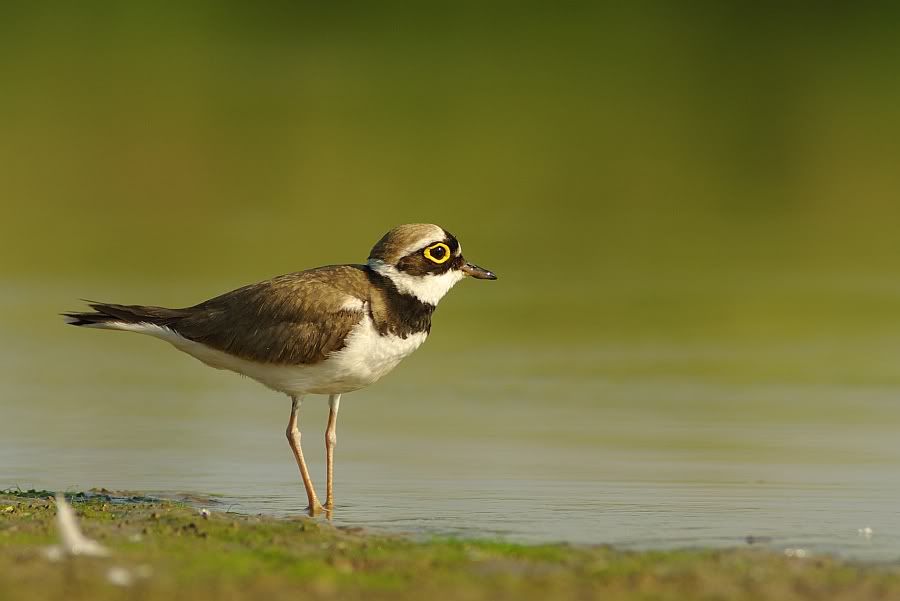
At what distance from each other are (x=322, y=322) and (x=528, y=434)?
9.14ft

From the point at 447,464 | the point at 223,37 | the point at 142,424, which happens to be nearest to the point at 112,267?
the point at 142,424

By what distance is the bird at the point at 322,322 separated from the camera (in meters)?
10.7

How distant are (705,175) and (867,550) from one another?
21.6 m

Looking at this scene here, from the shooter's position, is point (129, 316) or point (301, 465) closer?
point (301, 465)

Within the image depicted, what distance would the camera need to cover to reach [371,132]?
33062mm

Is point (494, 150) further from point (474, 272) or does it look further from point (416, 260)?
point (416, 260)

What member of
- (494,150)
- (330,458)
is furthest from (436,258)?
(494,150)

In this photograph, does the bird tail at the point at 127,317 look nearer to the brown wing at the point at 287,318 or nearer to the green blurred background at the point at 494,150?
the brown wing at the point at 287,318

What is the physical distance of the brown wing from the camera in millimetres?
10688

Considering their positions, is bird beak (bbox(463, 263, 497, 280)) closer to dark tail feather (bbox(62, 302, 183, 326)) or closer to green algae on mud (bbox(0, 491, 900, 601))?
dark tail feather (bbox(62, 302, 183, 326))

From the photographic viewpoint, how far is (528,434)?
42.4 feet

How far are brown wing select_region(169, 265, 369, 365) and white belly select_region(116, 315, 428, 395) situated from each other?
6cm

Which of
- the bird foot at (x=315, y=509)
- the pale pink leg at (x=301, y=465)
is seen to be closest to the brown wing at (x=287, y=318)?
the pale pink leg at (x=301, y=465)

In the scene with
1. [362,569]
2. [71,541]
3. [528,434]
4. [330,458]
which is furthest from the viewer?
[528,434]
